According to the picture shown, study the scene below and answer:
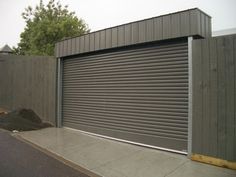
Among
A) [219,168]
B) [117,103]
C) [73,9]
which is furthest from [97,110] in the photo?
[73,9]

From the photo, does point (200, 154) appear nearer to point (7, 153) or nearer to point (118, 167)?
point (118, 167)

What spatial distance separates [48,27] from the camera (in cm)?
2192

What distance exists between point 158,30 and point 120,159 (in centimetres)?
304

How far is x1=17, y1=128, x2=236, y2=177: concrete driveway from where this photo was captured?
455 centimetres

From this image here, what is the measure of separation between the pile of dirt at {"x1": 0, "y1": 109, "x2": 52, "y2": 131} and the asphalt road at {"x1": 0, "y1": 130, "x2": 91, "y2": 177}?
2192 millimetres

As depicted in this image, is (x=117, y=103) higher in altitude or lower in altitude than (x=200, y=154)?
higher

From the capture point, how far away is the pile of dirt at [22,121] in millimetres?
8633

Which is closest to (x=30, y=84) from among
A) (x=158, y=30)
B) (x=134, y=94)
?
(x=134, y=94)

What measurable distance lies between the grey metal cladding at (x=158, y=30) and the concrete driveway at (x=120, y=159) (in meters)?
2.65

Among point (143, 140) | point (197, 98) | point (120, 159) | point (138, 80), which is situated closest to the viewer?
point (197, 98)

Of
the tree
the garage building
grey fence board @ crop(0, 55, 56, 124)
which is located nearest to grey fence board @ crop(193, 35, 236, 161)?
the garage building

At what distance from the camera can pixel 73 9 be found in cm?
2647

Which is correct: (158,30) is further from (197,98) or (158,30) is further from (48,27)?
(48,27)

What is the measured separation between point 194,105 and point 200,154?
3.26 feet
